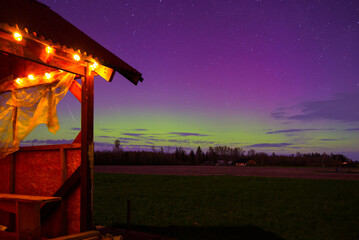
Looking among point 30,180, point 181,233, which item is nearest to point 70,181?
point 30,180

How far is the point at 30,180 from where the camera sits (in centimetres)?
505

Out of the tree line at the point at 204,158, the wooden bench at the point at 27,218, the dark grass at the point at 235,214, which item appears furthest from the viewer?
the tree line at the point at 204,158

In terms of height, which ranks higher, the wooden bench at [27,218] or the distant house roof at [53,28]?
the distant house roof at [53,28]

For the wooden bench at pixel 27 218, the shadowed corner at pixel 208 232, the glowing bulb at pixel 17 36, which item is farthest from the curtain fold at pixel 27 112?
the shadowed corner at pixel 208 232

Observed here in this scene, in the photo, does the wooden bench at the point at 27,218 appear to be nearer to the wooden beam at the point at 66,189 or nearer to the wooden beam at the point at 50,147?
the wooden beam at the point at 66,189

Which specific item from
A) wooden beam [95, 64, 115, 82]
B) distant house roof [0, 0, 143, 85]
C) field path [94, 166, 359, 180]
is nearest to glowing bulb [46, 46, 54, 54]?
distant house roof [0, 0, 143, 85]

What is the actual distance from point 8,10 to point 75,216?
122 inches

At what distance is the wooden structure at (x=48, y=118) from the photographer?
347cm

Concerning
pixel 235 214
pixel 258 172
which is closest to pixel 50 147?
pixel 235 214

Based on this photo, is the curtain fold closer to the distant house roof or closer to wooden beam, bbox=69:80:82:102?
wooden beam, bbox=69:80:82:102

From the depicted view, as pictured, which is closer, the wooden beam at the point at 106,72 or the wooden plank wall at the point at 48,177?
the wooden plank wall at the point at 48,177

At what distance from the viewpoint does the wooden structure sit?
11.4 ft

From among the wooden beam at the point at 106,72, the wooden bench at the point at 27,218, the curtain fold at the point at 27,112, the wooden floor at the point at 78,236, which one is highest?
the wooden beam at the point at 106,72

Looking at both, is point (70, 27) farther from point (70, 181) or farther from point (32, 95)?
point (70, 181)
